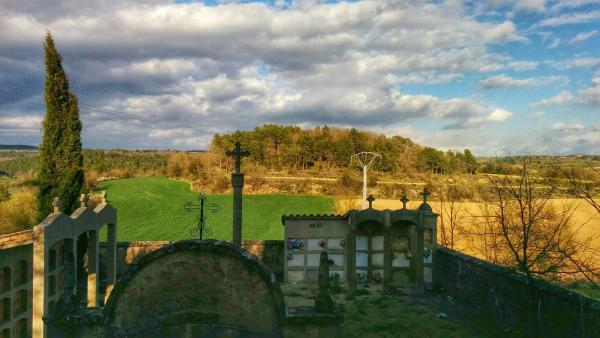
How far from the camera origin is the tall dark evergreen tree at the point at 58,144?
15148mm

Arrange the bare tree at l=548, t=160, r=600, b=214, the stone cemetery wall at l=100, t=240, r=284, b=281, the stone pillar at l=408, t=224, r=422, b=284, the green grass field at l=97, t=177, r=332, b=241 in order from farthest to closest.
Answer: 1. the green grass field at l=97, t=177, r=332, b=241
2. the stone cemetery wall at l=100, t=240, r=284, b=281
3. the stone pillar at l=408, t=224, r=422, b=284
4. the bare tree at l=548, t=160, r=600, b=214

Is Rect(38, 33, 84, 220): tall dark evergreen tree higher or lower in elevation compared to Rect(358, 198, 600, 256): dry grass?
higher

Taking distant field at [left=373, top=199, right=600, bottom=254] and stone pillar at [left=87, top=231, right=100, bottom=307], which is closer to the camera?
stone pillar at [left=87, top=231, right=100, bottom=307]

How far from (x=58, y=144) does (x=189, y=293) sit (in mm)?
12094

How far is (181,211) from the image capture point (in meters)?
41.2

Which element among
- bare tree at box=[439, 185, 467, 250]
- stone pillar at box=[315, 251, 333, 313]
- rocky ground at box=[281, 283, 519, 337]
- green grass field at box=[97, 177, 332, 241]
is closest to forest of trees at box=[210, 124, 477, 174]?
green grass field at box=[97, 177, 332, 241]

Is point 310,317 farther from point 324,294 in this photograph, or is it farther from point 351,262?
point 351,262

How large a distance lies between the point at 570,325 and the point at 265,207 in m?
34.5

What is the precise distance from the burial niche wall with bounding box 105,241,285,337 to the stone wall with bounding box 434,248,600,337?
6.23 meters

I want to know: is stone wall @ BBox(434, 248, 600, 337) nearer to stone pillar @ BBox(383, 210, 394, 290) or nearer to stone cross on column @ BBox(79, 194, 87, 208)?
stone pillar @ BBox(383, 210, 394, 290)

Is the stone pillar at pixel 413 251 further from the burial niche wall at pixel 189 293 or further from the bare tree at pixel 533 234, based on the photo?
the burial niche wall at pixel 189 293

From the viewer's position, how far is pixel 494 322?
11461 millimetres

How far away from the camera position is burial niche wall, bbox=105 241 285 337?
5.99m

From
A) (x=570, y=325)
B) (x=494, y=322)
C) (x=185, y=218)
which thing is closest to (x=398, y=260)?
(x=494, y=322)
